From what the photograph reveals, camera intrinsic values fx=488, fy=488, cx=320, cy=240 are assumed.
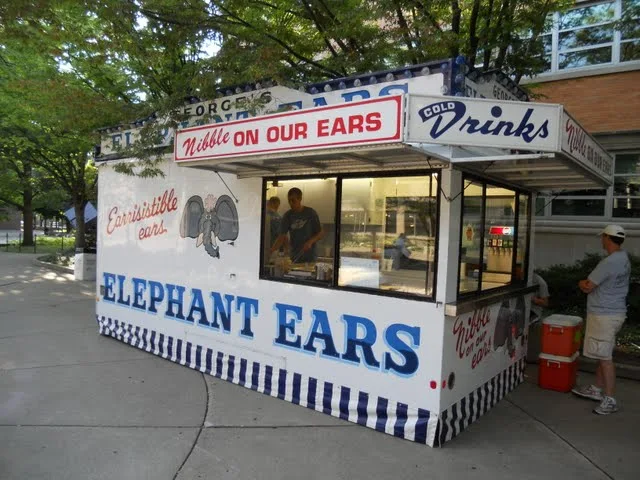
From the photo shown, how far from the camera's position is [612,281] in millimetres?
4707

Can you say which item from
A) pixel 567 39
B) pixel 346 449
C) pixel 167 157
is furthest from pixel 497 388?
pixel 567 39

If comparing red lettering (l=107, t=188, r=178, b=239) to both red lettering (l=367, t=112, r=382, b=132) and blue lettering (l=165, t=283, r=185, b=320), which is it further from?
red lettering (l=367, t=112, r=382, b=132)

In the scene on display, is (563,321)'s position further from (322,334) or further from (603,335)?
(322,334)

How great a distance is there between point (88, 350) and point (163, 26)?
4349 mm

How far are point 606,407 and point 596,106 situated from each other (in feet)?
26.1

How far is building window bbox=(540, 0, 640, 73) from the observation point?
10.1 meters

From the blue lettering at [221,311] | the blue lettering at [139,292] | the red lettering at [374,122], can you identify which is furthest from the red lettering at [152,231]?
the red lettering at [374,122]

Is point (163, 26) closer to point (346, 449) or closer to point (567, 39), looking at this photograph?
point (346, 449)

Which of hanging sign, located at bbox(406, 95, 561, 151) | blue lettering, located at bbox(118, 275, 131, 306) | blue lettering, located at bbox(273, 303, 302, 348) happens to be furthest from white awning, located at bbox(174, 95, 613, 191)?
blue lettering, located at bbox(118, 275, 131, 306)

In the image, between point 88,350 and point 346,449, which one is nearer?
point 346,449

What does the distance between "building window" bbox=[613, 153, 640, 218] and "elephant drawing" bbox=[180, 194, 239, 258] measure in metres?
8.61

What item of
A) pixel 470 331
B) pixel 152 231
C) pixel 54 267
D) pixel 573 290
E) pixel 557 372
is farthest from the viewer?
pixel 54 267

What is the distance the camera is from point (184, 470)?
3.41m

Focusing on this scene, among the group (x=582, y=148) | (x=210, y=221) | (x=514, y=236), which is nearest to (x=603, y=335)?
(x=514, y=236)
